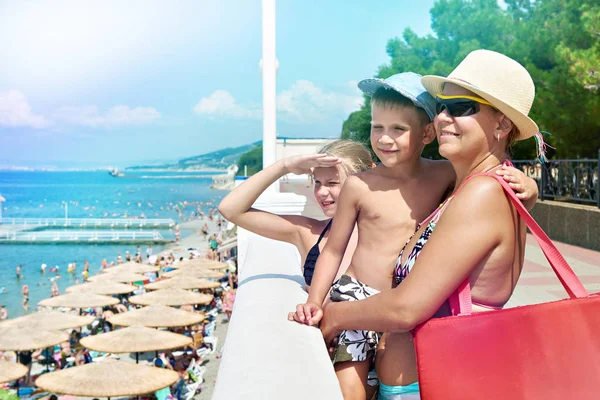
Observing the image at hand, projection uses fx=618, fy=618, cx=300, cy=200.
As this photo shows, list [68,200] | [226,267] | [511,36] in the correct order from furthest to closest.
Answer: [68,200]
[511,36]
[226,267]

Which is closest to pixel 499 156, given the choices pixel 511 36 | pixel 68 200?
pixel 511 36

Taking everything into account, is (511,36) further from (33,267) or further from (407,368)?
(33,267)

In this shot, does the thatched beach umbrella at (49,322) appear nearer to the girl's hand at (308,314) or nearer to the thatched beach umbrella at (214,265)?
the thatched beach umbrella at (214,265)

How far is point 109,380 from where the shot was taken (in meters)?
10.4

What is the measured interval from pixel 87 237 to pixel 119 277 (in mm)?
34848

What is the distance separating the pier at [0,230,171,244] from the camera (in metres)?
51.1

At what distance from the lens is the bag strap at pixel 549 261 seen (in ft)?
4.83

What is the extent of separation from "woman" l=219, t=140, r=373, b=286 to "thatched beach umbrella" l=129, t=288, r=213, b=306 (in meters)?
13.3

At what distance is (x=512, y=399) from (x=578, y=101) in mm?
13205

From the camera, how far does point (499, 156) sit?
1.73 meters

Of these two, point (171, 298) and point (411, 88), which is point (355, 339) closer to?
point (411, 88)

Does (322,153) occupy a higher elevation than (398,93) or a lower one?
lower

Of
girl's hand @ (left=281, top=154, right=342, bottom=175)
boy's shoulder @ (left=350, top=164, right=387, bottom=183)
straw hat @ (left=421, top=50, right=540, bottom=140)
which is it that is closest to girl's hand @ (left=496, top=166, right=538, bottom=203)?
straw hat @ (left=421, top=50, right=540, bottom=140)

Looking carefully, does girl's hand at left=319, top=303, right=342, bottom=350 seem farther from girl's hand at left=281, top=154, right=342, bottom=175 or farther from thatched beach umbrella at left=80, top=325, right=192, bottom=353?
thatched beach umbrella at left=80, top=325, right=192, bottom=353
